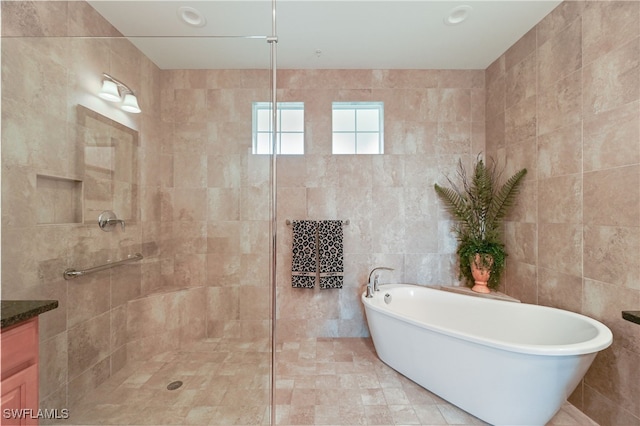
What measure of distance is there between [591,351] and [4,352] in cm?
235

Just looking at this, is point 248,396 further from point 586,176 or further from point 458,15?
point 458,15

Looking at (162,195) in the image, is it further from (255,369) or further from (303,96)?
(303,96)

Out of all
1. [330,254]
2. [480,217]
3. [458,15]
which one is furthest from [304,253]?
[458,15]

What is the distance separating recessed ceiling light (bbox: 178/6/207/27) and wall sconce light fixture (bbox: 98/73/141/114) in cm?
63

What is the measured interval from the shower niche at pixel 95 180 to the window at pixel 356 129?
1707 millimetres

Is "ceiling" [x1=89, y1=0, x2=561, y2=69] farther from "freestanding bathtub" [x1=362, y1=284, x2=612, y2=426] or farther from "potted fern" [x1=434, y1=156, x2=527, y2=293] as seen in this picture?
"freestanding bathtub" [x1=362, y1=284, x2=612, y2=426]

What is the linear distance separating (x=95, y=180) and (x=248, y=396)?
5.34 feet

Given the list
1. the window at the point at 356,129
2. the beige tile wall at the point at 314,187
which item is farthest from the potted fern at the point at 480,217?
the window at the point at 356,129

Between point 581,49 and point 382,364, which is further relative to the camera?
point 382,364

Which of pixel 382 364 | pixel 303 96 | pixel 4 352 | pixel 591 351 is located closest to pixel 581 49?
pixel 591 351

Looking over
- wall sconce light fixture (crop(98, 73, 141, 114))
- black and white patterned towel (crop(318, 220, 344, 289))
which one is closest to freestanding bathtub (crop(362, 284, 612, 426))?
black and white patterned towel (crop(318, 220, 344, 289))

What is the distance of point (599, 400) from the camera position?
136 centimetres

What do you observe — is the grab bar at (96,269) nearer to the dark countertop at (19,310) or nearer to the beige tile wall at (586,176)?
the dark countertop at (19,310)

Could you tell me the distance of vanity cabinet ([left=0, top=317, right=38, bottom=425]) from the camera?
2.66ft
